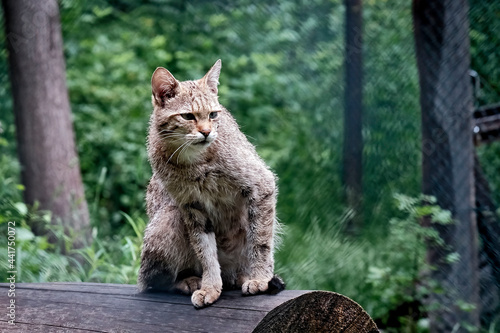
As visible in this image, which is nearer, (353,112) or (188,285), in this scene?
(188,285)

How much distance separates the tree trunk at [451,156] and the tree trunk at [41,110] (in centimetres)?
336

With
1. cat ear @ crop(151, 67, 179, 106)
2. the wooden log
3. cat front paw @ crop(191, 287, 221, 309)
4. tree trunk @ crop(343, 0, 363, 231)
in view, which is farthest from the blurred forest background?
cat ear @ crop(151, 67, 179, 106)

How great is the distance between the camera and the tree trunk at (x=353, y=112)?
498 centimetres

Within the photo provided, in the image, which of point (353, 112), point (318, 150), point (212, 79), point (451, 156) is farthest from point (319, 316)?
point (318, 150)

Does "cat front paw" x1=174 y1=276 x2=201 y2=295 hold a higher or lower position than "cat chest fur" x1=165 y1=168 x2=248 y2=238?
lower

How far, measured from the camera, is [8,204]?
5000 millimetres

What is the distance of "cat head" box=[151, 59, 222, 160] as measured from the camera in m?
2.89

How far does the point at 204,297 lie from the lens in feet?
8.92

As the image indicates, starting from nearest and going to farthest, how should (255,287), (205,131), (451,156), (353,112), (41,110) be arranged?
1. (255,287)
2. (205,131)
3. (451,156)
4. (353,112)
5. (41,110)

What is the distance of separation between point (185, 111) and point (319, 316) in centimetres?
123

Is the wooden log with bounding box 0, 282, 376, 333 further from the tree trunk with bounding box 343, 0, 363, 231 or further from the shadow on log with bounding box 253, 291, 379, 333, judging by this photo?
the tree trunk with bounding box 343, 0, 363, 231

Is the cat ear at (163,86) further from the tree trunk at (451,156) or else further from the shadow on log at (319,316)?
the tree trunk at (451,156)

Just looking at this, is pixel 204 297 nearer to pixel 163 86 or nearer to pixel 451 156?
pixel 163 86

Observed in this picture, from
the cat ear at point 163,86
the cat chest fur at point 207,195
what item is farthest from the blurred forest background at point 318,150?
the cat ear at point 163,86
